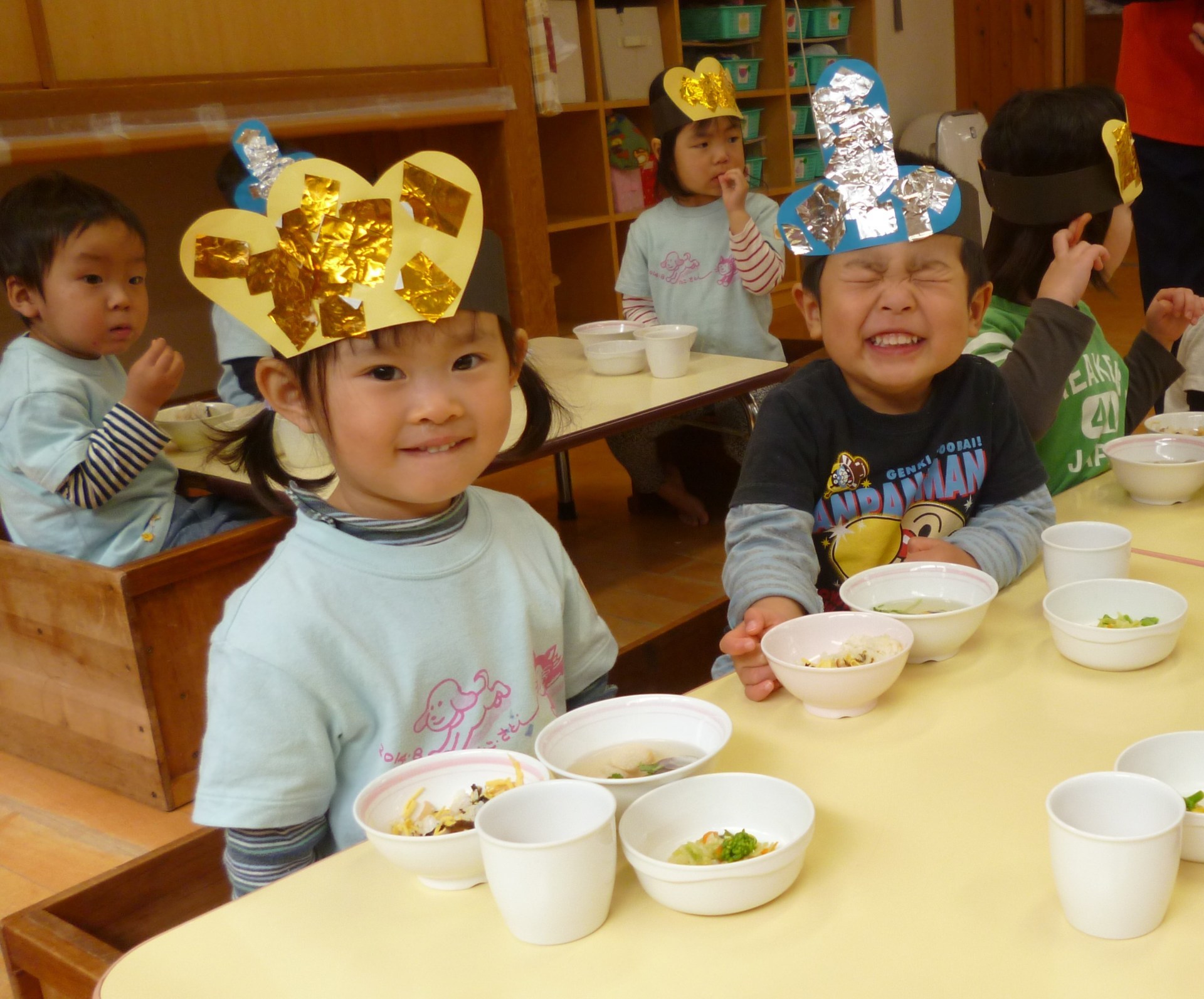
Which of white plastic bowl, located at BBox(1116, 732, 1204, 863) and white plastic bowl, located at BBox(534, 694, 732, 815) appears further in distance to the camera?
white plastic bowl, located at BBox(534, 694, 732, 815)

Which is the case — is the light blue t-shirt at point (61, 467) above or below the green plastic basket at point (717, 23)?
below

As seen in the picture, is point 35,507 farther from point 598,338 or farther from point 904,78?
point 904,78

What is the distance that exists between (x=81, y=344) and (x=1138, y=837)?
6.95ft

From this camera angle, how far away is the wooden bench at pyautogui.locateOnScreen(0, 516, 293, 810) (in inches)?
80.5

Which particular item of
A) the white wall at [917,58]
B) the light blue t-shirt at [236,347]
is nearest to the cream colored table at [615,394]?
the light blue t-shirt at [236,347]

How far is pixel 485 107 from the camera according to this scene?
3977mm

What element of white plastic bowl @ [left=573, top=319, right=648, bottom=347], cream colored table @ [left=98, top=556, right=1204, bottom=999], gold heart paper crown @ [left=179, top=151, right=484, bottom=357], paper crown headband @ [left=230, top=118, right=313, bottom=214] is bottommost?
cream colored table @ [left=98, top=556, right=1204, bottom=999]

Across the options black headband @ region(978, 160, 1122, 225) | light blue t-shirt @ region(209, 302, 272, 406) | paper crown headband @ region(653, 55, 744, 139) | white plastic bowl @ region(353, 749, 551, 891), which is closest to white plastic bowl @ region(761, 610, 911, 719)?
white plastic bowl @ region(353, 749, 551, 891)

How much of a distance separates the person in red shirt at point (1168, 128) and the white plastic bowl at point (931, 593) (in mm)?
2000

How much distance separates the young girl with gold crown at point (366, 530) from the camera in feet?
3.30

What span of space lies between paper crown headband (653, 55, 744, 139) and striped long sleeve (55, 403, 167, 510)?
1.75 meters

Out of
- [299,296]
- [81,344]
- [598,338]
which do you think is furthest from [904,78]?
[299,296]

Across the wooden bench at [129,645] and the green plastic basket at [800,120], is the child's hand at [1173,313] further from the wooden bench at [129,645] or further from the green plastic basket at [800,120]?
the green plastic basket at [800,120]

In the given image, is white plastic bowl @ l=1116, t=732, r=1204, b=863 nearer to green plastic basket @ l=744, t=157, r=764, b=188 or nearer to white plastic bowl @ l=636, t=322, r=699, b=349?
white plastic bowl @ l=636, t=322, r=699, b=349
